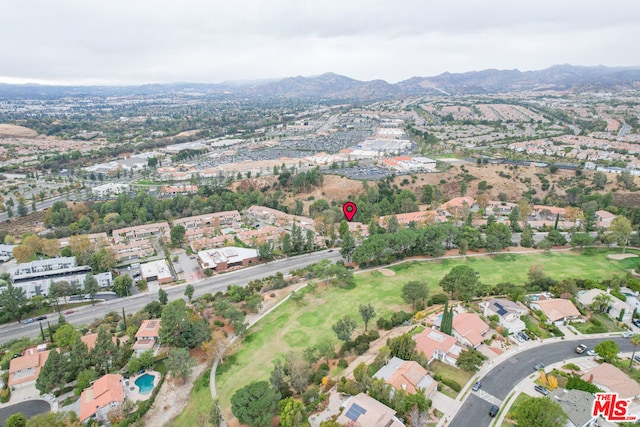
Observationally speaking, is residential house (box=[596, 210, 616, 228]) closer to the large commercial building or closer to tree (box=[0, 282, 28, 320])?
the large commercial building

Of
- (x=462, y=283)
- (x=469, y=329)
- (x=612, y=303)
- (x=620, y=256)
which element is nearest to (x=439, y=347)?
(x=469, y=329)

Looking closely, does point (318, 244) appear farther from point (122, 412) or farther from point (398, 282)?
point (122, 412)

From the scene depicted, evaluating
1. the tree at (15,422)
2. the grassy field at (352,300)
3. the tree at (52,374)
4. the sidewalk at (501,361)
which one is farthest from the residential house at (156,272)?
the sidewalk at (501,361)

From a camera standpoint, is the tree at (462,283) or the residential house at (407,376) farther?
the tree at (462,283)

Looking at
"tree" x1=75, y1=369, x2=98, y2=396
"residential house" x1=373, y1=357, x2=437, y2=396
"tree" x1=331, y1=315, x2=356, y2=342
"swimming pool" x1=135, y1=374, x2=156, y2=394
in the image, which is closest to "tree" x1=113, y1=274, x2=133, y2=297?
"tree" x1=75, y1=369, x2=98, y2=396

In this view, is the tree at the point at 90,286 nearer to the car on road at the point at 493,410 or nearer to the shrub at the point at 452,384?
the shrub at the point at 452,384

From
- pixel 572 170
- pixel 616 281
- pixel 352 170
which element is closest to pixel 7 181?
pixel 352 170
